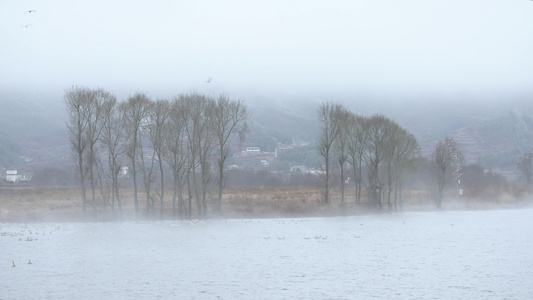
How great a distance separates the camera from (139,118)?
67562 mm

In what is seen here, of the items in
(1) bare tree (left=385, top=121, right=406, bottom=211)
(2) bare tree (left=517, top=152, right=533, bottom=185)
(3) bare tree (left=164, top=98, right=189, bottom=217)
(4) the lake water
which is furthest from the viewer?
(2) bare tree (left=517, top=152, right=533, bottom=185)

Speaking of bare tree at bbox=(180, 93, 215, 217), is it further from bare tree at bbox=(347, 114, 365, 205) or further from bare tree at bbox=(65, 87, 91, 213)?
bare tree at bbox=(347, 114, 365, 205)

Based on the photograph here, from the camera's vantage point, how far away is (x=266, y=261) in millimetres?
36438

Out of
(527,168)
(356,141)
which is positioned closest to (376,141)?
(356,141)

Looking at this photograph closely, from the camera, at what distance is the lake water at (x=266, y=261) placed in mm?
28125

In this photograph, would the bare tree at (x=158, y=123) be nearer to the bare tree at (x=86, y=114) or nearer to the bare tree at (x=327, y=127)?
the bare tree at (x=86, y=114)

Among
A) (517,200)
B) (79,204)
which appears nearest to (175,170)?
(79,204)

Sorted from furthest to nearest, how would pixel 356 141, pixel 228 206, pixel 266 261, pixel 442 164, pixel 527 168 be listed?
pixel 527 168 < pixel 442 164 < pixel 356 141 < pixel 228 206 < pixel 266 261

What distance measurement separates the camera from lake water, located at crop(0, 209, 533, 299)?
28.1 m

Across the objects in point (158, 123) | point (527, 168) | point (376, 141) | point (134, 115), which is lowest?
point (527, 168)

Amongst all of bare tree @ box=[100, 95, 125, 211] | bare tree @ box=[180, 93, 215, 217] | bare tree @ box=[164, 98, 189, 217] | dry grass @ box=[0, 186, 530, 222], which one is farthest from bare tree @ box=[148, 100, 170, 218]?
dry grass @ box=[0, 186, 530, 222]

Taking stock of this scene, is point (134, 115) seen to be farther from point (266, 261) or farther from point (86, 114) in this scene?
point (266, 261)

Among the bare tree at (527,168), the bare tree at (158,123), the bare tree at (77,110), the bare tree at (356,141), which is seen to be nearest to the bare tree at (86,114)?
the bare tree at (77,110)

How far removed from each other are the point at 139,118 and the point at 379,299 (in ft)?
149
